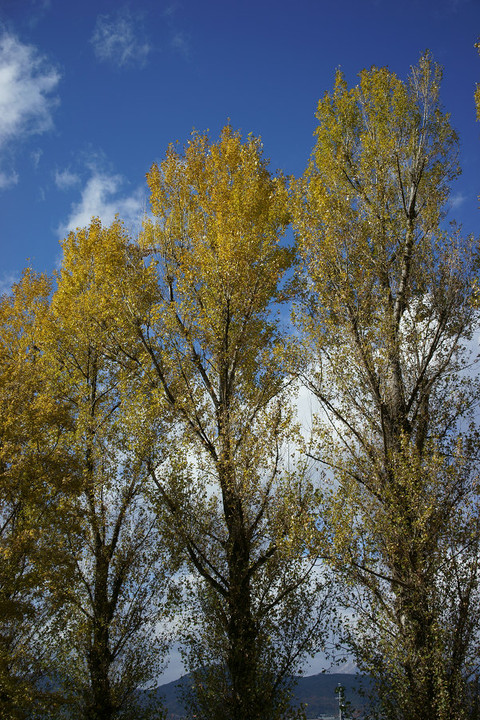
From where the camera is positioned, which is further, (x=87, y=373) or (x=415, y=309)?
(x=87, y=373)

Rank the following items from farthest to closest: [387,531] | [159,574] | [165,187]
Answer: [165,187]
[159,574]
[387,531]

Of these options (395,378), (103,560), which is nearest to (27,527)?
(103,560)

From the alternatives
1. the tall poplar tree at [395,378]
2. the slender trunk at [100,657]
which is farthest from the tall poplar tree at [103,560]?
the tall poplar tree at [395,378]

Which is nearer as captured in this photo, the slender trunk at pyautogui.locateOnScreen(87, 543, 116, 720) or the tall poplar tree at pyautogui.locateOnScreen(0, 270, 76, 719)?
the tall poplar tree at pyautogui.locateOnScreen(0, 270, 76, 719)

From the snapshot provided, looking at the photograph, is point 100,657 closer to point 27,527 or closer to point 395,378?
point 27,527

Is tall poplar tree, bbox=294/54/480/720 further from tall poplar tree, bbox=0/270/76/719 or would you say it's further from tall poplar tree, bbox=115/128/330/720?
tall poplar tree, bbox=0/270/76/719

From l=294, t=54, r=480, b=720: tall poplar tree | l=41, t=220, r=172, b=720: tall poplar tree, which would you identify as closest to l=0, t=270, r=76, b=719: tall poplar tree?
l=41, t=220, r=172, b=720: tall poplar tree

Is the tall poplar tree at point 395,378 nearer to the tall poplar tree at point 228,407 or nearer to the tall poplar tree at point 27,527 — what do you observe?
the tall poplar tree at point 228,407

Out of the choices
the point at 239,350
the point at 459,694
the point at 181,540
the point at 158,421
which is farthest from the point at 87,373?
the point at 459,694

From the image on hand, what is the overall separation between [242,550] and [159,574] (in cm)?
276

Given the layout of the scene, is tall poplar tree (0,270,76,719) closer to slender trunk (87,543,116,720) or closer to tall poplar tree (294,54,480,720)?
slender trunk (87,543,116,720)

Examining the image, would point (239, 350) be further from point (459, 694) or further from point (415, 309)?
point (459, 694)

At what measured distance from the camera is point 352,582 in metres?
9.17

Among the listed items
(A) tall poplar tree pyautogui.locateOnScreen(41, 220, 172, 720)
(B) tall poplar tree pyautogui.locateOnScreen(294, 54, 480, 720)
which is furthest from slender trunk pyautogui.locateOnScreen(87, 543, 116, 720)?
(B) tall poplar tree pyautogui.locateOnScreen(294, 54, 480, 720)
